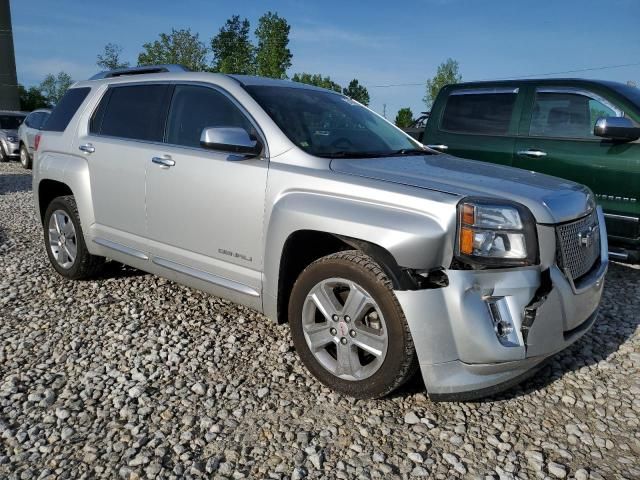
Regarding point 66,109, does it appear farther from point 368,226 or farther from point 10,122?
point 10,122

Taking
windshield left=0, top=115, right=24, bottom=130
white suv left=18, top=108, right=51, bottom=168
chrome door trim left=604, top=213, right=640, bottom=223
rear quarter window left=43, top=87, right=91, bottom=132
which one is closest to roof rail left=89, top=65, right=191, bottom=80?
rear quarter window left=43, top=87, right=91, bottom=132

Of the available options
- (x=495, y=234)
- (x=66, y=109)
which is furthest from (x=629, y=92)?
(x=66, y=109)

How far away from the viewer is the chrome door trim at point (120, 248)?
4066 millimetres

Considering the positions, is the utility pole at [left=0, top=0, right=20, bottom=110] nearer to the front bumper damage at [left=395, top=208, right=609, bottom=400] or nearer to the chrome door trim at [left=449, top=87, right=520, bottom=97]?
the chrome door trim at [left=449, top=87, right=520, bottom=97]

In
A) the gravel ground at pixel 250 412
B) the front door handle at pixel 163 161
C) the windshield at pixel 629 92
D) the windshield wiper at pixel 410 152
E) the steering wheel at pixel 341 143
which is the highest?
the windshield at pixel 629 92

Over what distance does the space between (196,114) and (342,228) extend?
5.49 ft

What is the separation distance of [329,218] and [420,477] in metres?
1.29

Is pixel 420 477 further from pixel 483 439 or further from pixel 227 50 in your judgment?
pixel 227 50

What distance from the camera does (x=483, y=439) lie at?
2.63 m

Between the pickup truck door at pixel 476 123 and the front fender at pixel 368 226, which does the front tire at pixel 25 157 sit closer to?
the pickup truck door at pixel 476 123

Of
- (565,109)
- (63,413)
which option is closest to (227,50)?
(565,109)

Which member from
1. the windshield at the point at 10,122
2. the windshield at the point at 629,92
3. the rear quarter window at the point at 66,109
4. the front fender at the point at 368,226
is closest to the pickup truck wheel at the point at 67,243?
the rear quarter window at the point at 66,109

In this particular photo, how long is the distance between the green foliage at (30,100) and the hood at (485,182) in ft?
182

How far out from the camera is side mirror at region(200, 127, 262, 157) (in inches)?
124
